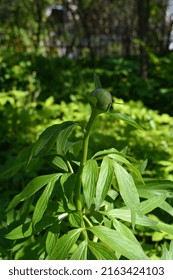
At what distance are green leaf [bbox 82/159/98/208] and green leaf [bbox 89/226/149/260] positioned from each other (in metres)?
0.10

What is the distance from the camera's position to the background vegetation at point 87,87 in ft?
8.86

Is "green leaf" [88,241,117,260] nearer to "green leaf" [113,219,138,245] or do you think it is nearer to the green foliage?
the green foliage

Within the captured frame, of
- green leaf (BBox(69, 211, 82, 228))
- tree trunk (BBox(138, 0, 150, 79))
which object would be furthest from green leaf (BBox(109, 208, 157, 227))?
tree trunk (BBox(138, 0, 150, 79))

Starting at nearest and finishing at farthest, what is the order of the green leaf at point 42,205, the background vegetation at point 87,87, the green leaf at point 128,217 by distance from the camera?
the green leaf at point 42,205
the green leaf at point 128,217
the background vegetation at point 87,87

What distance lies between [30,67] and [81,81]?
81 cm

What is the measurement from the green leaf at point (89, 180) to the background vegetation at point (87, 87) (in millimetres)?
201

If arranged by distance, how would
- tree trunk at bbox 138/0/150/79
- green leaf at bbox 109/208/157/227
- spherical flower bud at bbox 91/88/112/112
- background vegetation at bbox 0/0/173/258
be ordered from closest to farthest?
1. spherical flower bud at bbox 91/88/112/112
2. green leaf at bbox 109/208/157/227
3. background vegetation at bbox 0/0/173/258
4. tree trunk at bbox 138/0/150/79

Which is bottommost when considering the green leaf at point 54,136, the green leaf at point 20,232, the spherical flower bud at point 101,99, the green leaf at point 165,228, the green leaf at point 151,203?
the green leaf at point 165,228

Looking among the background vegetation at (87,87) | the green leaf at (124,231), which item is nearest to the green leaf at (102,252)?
the green leaf at (124,231)

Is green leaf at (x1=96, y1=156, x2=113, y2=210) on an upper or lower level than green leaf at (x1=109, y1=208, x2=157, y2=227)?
upper

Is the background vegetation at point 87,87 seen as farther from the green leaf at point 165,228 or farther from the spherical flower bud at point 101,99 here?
the green leaf at point 165,228

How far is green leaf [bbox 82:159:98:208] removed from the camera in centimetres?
111

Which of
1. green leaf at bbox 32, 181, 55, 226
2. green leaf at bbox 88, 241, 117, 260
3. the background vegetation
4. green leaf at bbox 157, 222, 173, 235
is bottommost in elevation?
the background vegetation

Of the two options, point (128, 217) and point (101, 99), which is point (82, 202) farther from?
point (101, 99)
